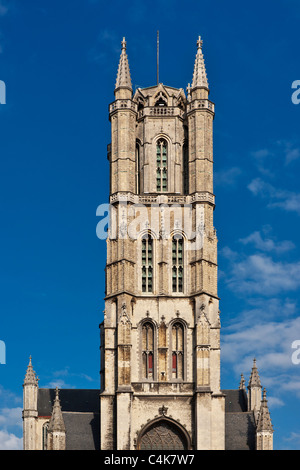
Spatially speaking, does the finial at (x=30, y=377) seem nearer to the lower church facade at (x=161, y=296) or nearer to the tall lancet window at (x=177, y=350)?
the lower church facade at (x=161, y=296)

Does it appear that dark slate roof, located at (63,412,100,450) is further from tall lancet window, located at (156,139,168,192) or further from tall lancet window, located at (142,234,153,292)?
tall lancet window, located at (156,139,168,192)

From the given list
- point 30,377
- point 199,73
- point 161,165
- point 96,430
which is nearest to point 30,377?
point 30,377

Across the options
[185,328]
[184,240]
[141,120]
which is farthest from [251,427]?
[141,120]

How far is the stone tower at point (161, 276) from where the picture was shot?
3620 inches

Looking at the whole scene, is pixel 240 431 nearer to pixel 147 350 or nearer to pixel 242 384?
pixel 147 350

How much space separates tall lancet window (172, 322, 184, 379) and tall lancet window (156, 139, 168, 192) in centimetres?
1231

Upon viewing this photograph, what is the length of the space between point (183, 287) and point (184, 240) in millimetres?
4027

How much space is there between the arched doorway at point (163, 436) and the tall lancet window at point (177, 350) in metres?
3.98

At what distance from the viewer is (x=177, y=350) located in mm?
94500

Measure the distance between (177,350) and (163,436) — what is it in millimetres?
6920

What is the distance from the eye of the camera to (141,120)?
10169 cm

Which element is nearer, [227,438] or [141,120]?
[227,438]

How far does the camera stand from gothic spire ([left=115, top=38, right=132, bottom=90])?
102 meters

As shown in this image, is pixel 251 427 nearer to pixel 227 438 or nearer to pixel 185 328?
pixel 227 438
